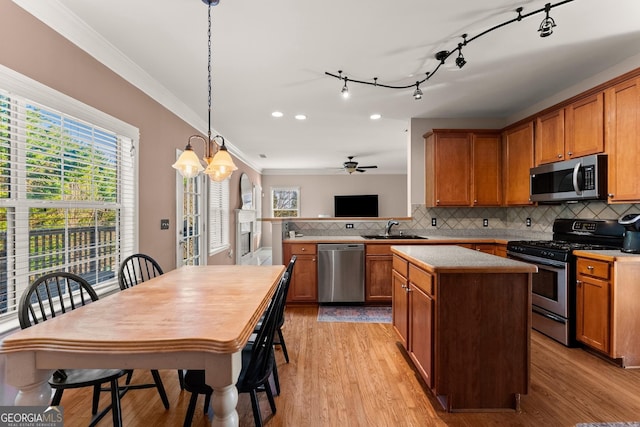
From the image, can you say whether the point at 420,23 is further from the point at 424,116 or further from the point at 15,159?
the point at 15,159

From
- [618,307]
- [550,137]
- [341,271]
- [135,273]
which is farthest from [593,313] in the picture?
[135,273]

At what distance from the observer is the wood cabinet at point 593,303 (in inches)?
94.3

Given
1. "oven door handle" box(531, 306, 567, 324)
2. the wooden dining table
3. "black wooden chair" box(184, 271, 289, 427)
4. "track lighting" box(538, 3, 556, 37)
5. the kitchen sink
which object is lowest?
"oven door handle" box(531, 306, 567, 324)

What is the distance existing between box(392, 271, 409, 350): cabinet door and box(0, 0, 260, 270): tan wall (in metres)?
2.36

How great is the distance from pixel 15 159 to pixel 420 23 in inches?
104

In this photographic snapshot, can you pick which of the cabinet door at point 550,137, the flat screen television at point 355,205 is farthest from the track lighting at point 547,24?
the flat screen television at point 355,205

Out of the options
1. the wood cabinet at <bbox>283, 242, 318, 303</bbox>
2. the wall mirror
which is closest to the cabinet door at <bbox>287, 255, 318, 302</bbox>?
the wood cabinet at <bbox>283, 242, 318, 303</bbox>

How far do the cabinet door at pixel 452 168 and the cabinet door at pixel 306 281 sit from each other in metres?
1.82

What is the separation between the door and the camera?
3562 millimetres

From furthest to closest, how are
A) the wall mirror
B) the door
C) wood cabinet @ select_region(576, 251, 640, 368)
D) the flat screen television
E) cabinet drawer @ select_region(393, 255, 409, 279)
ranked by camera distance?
the flat screen television
the wall mirror
the door
cabinet drawer @ select_region(393, 255, 409, 279)
wood cabinet @ select_region(576, 251, 640, 368)

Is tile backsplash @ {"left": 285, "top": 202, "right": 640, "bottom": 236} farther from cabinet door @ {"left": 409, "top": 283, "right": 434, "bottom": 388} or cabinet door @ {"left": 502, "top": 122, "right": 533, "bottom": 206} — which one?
cabinet door @ {"left": 409, "top": 283, "right": 434, "bottom": 388}

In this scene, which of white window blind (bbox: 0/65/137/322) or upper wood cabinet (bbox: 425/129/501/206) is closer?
white window blind (bbox: 0/65/137/322)

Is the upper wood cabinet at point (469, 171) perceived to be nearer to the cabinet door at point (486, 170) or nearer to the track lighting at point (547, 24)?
the cabinet door at point (486, 170)

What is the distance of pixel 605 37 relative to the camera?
2.32 meters
